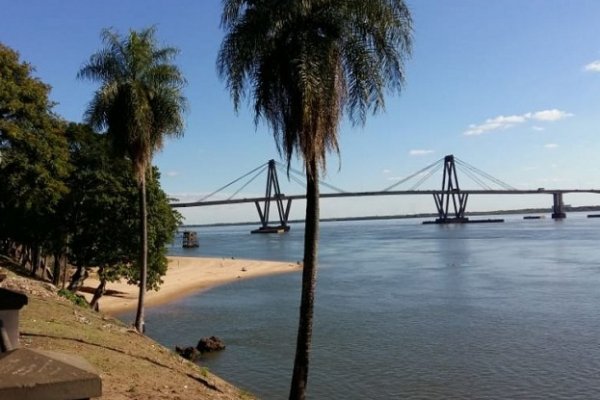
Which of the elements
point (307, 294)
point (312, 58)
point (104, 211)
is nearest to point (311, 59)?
point (312, 58)

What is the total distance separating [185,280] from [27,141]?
3410 centimetres

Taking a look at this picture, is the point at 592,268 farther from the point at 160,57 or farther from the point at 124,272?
the point at 160,57

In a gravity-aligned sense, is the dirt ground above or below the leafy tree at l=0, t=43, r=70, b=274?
below

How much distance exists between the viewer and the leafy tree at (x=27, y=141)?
21828 millimetres

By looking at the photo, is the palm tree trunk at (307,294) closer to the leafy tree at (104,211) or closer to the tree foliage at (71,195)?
the tree foliage at (71,195)

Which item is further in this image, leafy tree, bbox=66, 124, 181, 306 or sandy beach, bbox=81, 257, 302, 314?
sandy beach, bbox=81, 257, 302, 314

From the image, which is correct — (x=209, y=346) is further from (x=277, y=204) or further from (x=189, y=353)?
(x=277, y=204)

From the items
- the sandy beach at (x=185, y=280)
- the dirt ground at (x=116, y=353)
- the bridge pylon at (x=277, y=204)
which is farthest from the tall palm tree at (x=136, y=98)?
the bridge pylon at (x=277, y=204)

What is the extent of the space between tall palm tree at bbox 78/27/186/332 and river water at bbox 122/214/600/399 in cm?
854

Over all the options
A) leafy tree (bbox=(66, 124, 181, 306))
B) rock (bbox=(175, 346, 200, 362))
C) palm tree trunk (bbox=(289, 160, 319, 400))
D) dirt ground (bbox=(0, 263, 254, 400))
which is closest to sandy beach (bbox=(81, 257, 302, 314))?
leafy tree (bbox=(66, 124, 181, 306))

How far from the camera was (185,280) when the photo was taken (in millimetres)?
55031

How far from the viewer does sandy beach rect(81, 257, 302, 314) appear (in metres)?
38.5

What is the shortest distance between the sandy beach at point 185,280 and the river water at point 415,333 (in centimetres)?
223

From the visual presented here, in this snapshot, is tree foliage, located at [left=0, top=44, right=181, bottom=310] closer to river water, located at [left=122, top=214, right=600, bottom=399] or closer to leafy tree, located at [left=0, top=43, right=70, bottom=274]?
leafy tree, located at [left=0, top=43, right=70, bottom=274]
